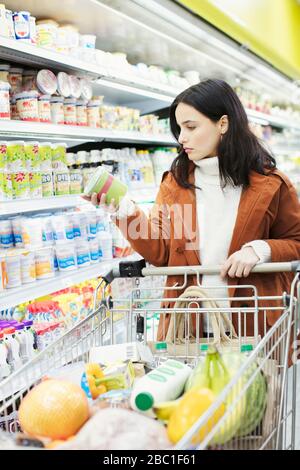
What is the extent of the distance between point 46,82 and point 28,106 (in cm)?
24

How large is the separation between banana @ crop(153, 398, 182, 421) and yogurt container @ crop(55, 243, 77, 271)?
2.05 m

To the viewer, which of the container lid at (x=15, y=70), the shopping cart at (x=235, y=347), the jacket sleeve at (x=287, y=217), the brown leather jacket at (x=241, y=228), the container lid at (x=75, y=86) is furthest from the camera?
the container lid at (x=75, y=86)

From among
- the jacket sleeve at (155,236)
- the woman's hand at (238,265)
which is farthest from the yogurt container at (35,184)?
the woman's hand at (238,265)

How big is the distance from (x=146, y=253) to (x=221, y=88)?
2.12 ft

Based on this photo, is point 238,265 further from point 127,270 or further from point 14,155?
point 14,155

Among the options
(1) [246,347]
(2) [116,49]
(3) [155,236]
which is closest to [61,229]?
(3) [155,236]

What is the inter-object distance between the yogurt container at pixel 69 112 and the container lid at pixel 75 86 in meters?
0.05

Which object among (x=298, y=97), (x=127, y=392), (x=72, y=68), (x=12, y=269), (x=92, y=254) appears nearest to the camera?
(x=127, y=392)

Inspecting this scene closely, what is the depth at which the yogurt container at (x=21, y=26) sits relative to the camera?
2.67 m

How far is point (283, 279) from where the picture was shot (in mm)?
2006

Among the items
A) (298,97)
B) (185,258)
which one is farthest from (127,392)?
(298,97)

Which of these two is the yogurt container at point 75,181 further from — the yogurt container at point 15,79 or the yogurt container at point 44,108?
the yogurt container at point 15,79
